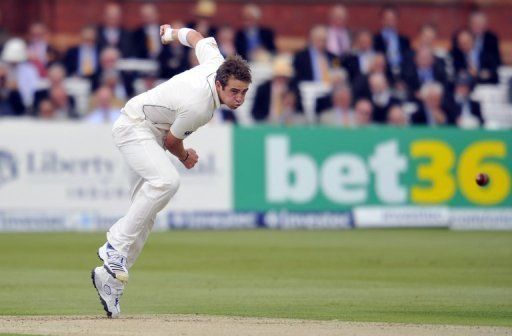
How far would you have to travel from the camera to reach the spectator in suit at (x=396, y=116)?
2191 centimetres

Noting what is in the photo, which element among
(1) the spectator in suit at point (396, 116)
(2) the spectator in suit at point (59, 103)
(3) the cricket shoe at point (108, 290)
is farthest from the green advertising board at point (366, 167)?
(3) the cricket shoe at point (108, 290)

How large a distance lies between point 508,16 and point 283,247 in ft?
49.2

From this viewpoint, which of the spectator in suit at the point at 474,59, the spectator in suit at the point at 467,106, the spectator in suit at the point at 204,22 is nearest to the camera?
the spectator in suit at the point at 204,22

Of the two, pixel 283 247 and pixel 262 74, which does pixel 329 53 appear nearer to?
pixel 262 74

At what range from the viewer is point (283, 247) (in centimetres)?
1750

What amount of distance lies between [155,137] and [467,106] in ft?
44.7

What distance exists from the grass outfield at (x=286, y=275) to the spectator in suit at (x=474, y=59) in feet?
15.8

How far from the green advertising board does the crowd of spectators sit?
2.17 feet

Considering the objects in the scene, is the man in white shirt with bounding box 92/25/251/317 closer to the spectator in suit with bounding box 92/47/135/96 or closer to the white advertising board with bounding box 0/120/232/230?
the white advertising board with bounding box 0/120/232/230

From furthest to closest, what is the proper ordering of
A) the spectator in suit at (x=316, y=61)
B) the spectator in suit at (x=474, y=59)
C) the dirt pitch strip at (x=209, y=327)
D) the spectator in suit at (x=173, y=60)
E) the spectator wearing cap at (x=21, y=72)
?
the spectator in suit at (x=474, y=59) → the spectator in suit at (x=316, y=61) → the spectator in suit at (x=173, y=60) → the spectator wearing cap at (x=21, y=72) → the dirt pitch strip at (x=209, y=327)

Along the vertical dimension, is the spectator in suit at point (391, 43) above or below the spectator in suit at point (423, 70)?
above

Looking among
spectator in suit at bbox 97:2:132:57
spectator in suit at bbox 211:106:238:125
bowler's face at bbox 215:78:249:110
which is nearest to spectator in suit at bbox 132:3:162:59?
spectator in suit at bbox 97:2:132:57

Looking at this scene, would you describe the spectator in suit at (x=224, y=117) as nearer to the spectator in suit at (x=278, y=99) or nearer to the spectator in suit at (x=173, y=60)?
the spectator in suit at (x=278, y=99)

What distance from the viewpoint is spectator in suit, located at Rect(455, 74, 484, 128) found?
23.1 meters
